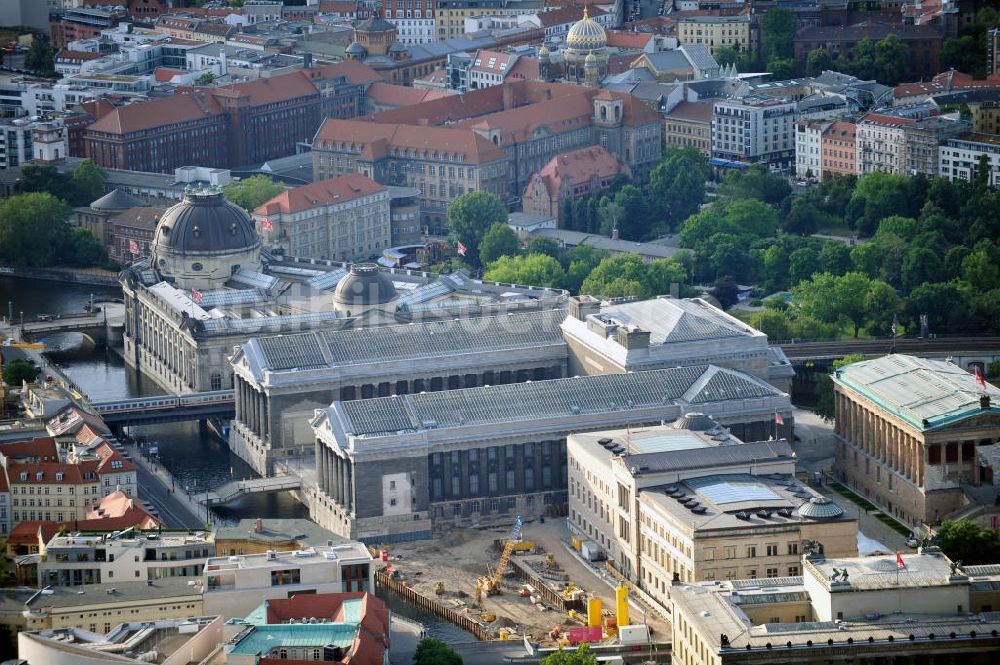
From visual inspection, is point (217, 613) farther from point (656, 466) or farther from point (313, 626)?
point (656, 466)

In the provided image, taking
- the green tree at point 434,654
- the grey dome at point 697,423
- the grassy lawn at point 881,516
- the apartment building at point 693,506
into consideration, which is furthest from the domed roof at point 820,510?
the green tree at point 434,654

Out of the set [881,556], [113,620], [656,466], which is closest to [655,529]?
[656,466]

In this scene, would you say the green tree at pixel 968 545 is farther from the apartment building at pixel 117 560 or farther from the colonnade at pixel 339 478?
the apartment building at pixel 117 560

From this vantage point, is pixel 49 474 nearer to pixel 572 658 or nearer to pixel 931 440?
pixel 572 658

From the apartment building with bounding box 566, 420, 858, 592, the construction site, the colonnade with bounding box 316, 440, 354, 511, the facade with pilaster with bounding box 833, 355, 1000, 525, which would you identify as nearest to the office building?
the construction site

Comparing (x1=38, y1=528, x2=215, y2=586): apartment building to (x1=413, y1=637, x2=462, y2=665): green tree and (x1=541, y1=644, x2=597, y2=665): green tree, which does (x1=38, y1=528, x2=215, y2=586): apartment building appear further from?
(x1=541, y1=644, x2=597, y2=665): green tree

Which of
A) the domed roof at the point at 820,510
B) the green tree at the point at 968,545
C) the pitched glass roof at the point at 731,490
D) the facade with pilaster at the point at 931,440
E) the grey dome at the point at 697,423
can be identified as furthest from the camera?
the grey dome at the point at 697,423

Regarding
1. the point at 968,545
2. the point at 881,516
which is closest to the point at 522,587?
the point at 881,516
